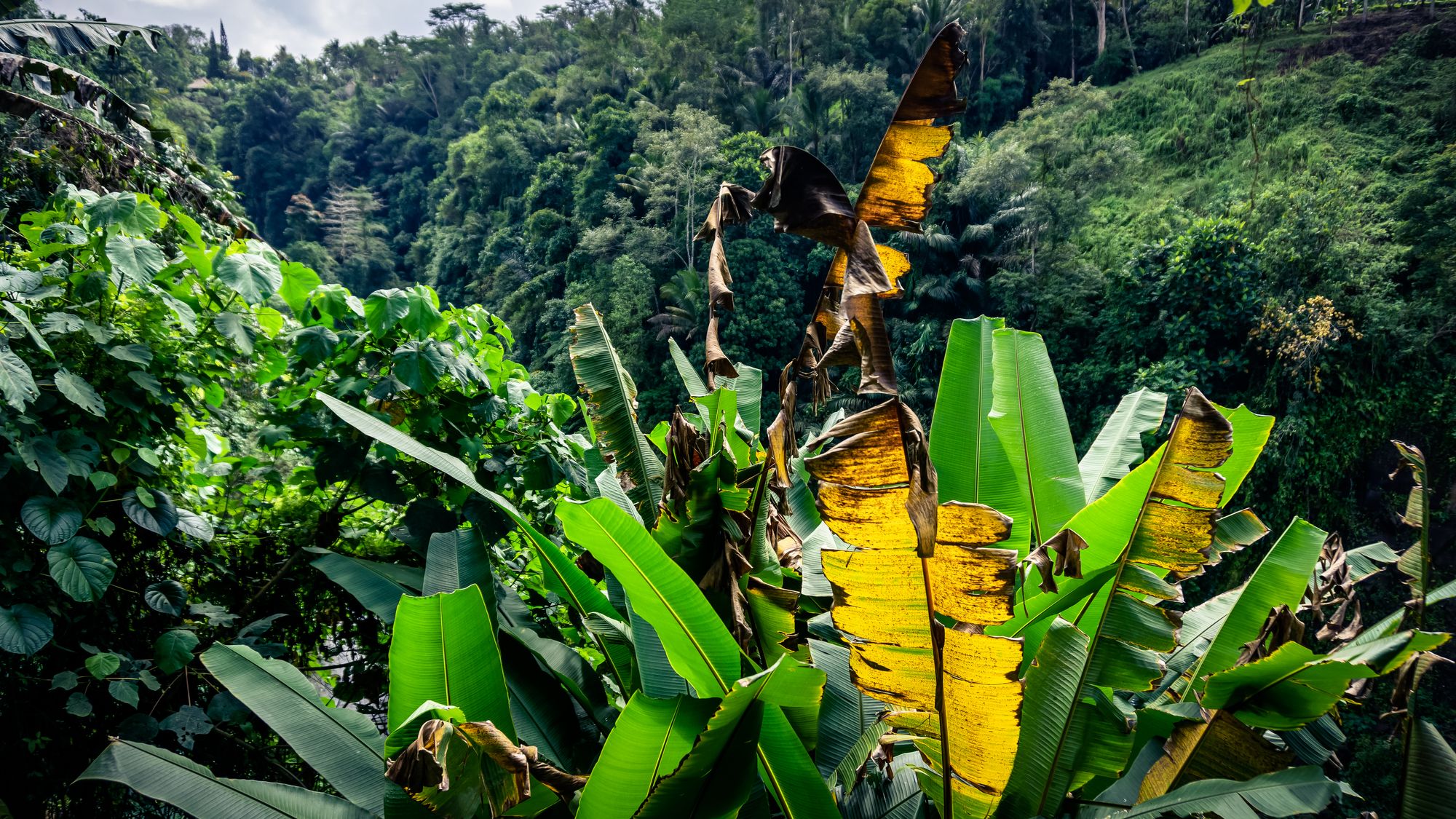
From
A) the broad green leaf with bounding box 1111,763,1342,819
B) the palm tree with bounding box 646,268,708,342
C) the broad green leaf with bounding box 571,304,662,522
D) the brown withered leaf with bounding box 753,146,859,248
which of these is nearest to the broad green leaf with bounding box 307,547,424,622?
the broad green leaf with bounding box 571,304,662,522

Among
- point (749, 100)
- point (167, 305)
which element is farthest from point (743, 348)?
point (167, 305)

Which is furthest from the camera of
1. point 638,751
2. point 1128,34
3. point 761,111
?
point 761,111

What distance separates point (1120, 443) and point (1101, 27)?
28.1 m

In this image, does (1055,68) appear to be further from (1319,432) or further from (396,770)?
(396,770)

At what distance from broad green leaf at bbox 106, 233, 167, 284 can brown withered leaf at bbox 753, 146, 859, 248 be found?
1.17 m

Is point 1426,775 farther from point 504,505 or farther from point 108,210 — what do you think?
point 108,210

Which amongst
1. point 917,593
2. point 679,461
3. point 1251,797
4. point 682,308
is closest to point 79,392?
point 679,461

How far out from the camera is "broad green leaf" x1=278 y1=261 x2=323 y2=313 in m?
1.58

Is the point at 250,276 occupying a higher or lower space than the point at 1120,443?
higher

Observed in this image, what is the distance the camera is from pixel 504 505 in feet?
3.51

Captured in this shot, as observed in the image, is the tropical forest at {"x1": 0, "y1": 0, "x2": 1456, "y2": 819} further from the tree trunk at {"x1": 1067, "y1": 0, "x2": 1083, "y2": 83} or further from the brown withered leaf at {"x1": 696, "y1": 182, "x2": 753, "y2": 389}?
the tree trunk at {"x1": 1067, "y1": 0, "x2": 1083, "y2": 83}

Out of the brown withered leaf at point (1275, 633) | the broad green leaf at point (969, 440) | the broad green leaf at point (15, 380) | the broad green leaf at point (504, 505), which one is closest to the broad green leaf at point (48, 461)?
the broad green leaf at point (15, 380)

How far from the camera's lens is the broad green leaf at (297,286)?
158 centimetres

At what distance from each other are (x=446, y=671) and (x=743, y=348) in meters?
17.4
